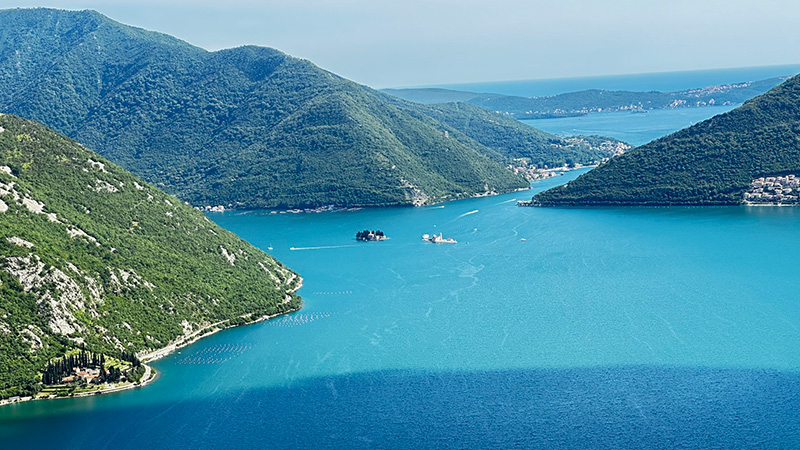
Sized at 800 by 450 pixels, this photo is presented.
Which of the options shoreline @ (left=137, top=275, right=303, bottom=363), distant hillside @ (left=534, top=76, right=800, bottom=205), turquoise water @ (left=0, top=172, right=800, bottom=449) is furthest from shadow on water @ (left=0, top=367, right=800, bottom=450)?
distant hillside @ (left=534, top=76, right=800, bottom=205)

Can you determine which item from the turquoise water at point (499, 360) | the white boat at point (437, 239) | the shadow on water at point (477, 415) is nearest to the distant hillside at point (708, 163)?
the turquoise water at point (499, 360)

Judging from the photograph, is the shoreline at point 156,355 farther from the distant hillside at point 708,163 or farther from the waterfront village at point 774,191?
the waterfront village at point 774,191

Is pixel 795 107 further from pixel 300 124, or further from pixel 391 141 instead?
pixel 300 124

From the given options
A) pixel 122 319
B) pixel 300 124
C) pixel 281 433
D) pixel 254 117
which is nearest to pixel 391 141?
pixel 300 124

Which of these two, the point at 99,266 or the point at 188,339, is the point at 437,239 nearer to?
the point at 188,339

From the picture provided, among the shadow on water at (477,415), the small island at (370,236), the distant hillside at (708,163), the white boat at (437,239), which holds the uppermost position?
the distant hillside at (708,163)

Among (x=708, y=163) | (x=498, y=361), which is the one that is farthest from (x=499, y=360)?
(x=708, y=163)

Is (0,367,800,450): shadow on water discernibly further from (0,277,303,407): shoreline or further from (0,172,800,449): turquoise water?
(0,277,303,407): shoreline
